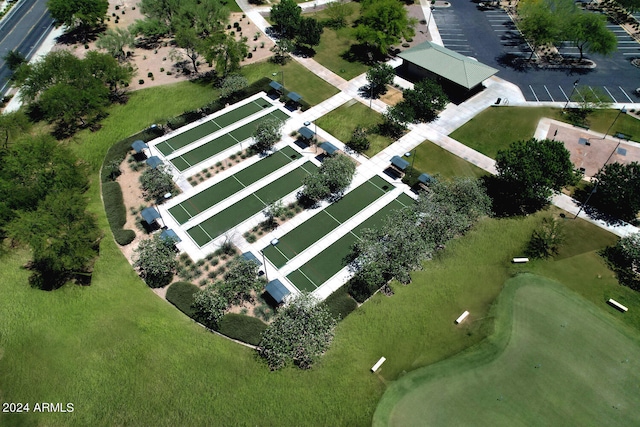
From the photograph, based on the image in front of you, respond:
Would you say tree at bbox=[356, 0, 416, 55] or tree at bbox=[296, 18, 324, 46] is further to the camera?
tree at bbox=[296, 18, 324, 46]

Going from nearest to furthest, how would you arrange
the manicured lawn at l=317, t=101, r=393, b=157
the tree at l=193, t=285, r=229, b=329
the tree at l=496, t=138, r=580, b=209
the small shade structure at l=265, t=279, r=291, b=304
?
the tree at l=193, t=285, r=229, b=329
the small shade structure at l=265, t=279, r=291, b=304
the tree at l=496, t=138, r=580, b=209
the manicured lawn at l=317, t=101, r=393, b=157

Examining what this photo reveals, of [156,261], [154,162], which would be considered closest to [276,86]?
[154,162]

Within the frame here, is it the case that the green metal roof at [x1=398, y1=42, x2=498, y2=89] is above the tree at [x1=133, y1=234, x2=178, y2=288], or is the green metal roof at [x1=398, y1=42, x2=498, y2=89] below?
above

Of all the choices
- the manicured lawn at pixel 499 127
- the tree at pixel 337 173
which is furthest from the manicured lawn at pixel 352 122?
the manicured lawn at pixel 499 127

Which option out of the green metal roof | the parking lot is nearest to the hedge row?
the green metal roof

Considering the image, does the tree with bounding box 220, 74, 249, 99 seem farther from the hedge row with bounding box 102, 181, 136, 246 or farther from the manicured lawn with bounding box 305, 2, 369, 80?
the hedge row with bounding box 102, 181, 136, 246

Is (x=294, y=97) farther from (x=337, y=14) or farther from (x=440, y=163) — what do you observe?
(x=337, y=14)

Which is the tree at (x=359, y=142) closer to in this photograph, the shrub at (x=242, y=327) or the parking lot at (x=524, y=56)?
the shrub at (x=242, y=327)

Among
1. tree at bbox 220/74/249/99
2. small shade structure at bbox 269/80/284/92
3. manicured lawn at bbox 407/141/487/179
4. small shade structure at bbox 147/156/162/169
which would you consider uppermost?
tree at bbox 220/74/249/99
